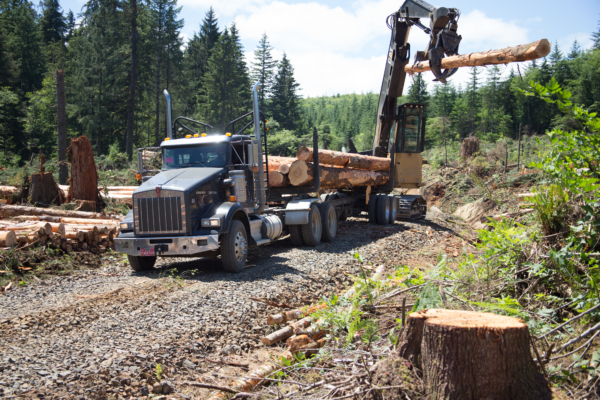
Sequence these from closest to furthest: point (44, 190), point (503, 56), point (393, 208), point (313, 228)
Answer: point (503, 56)
point (313, 228)
point (44, 190)
point (393, 208)

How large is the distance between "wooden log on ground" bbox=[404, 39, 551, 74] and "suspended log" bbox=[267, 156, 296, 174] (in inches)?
171

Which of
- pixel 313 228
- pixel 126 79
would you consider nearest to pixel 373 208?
pixel 313 228

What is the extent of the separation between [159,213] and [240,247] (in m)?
1.61

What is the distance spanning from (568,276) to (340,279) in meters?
4.43

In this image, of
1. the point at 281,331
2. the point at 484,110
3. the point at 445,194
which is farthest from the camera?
the point at 484,110

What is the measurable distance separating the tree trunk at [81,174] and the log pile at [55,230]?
1465 millimetres

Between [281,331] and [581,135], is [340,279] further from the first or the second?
[581,135]

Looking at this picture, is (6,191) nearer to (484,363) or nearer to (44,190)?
(44,190)

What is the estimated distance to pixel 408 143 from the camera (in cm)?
1602

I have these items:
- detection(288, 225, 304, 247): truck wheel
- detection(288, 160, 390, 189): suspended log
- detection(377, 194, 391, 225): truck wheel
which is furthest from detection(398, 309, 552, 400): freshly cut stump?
detection(377, 194, 391, 225): truck wheel

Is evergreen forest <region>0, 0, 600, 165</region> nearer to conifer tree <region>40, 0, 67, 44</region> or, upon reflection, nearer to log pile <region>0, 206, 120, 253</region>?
conifer tree <region>40, 0, 67, 44</region>

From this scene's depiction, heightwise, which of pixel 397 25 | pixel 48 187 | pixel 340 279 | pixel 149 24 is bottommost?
pixel 340 279

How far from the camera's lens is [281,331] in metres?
5.00

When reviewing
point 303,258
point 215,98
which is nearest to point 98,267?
point 303,258
